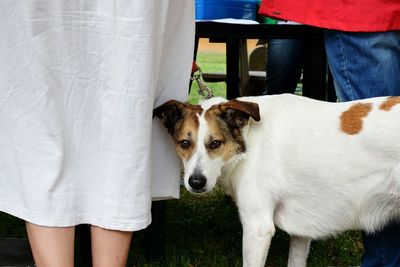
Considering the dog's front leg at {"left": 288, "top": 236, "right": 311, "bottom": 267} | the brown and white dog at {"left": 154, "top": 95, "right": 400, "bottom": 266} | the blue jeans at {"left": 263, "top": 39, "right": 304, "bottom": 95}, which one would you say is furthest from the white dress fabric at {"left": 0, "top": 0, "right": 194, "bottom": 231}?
the blue jeans at {"left": 263, "top": 39, "right": 304, "bottom": 95}

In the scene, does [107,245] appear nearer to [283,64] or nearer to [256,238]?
[256,238]

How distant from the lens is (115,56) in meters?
2.19

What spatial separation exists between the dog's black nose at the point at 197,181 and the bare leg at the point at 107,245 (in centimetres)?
52

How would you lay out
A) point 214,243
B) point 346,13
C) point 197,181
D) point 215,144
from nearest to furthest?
point 346,13 → point 197,181 → point 215,144 → point 214,243

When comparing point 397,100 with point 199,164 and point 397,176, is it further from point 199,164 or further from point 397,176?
point 199,164

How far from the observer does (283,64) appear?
178 inches

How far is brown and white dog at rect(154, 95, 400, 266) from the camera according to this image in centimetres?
267

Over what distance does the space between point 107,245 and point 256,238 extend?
2.72 feet

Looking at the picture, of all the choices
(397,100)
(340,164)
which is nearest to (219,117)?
(340,164)

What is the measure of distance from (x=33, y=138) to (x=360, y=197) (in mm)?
1487

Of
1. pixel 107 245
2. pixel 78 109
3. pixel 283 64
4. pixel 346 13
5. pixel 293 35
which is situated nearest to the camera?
pixel 78 109

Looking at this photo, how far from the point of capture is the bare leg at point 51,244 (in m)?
2.25

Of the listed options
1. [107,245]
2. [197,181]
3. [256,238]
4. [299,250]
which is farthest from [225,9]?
[107,245]

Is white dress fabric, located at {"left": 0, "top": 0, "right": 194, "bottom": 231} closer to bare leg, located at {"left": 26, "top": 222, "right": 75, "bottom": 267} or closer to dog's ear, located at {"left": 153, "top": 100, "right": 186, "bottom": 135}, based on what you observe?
bare leg, located at {"left": 26, "top": 222, "right": 75, "bottom": 267}
